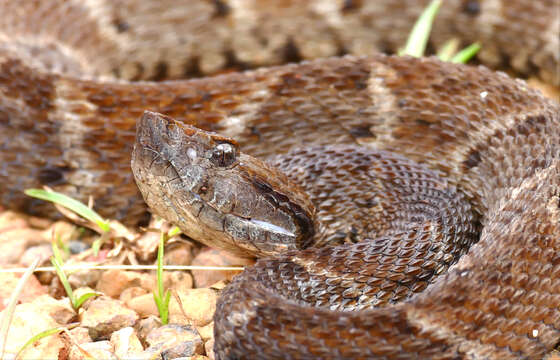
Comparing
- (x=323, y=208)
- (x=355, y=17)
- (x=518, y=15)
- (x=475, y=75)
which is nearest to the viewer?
(x=323, y=208)

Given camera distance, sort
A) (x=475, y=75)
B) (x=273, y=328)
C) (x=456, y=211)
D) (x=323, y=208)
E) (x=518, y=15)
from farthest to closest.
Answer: (x=518, y=15) → (x=475, y=75) → (x=323, y=208) → (x=456, y=211) → (x=273, y=328)

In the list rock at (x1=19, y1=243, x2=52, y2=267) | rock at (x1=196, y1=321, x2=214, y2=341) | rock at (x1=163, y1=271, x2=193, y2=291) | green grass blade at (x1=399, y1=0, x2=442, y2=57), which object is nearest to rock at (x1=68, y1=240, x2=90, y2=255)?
rock at (x1=19, y1=243, x2=52, y2=267)

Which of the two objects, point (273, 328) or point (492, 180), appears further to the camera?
point (492, 180)

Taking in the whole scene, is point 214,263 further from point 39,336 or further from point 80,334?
point 39,336

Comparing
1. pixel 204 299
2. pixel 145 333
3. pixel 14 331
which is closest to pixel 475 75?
pixel 204 299

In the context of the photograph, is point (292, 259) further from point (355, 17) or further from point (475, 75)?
point (355, 17)
